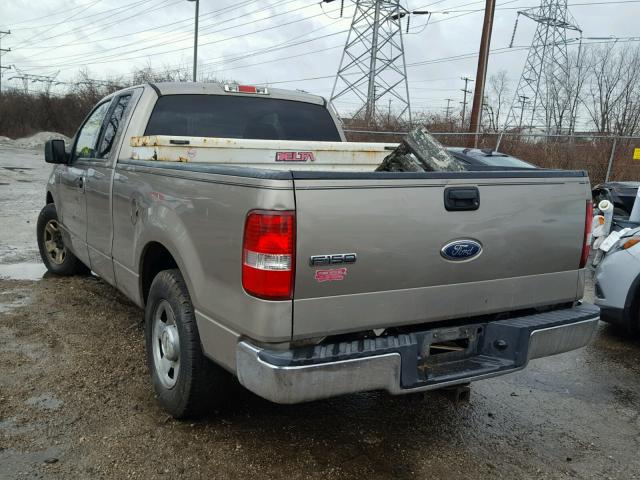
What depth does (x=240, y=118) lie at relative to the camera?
4895 mm

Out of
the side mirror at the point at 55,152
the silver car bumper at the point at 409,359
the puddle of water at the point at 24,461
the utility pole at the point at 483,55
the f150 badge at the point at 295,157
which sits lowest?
the puddle of water at the point at 24,461

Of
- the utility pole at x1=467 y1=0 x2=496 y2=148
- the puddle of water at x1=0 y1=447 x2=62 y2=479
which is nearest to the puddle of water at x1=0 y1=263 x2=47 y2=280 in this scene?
the puddle of water at x1=0 y1=447 x2=62 y2=479

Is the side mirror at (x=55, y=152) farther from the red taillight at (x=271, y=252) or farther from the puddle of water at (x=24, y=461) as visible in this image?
the red taillight at (x=271, y=252)

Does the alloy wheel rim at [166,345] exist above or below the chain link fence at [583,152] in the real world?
below

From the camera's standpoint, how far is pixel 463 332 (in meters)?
3.07

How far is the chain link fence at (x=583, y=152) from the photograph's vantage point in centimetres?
1476

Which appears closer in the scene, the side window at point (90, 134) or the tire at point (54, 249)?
the side window at point (90, 134)

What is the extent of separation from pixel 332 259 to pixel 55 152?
152 inches

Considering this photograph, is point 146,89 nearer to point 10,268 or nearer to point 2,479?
point 2,479

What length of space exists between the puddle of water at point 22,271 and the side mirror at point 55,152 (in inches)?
66.9

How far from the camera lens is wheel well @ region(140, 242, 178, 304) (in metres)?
3.59

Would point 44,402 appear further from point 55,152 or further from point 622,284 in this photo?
point 622,284

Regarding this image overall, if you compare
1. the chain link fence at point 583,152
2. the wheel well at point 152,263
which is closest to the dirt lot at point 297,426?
the wheel well at point 152,263

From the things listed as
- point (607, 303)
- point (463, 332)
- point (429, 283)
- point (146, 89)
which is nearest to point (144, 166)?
point (146, 89)
